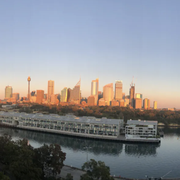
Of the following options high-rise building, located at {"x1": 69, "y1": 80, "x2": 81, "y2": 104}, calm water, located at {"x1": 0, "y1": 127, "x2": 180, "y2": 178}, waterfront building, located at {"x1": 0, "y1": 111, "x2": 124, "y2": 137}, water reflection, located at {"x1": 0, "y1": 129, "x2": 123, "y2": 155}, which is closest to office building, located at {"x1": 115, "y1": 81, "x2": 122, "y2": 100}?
high-rise building, located at {"x1": 69, "y1": 80, "x2": 81, "y2": 104}

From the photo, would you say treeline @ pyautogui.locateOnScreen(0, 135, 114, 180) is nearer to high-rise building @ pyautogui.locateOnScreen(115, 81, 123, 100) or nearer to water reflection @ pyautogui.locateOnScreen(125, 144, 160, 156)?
water reflection @ pyautogui.locateOnScreen(125, 144, 160, 156)

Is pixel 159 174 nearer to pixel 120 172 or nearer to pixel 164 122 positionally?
pixel 120 172

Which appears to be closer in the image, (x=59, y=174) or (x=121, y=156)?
(x=59, y=174)

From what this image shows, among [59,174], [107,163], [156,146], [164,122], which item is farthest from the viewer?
[164,122]

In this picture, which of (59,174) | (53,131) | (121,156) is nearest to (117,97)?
(53,131)

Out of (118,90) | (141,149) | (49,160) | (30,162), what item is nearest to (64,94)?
(118,90)

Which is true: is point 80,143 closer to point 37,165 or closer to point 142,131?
point 142,131

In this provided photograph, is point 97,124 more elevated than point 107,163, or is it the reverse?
point 97,124
